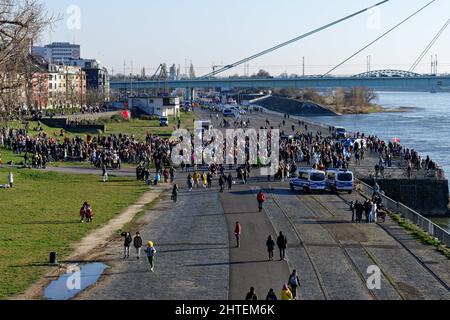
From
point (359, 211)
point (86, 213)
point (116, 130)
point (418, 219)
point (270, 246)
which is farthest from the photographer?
point (116, 130)

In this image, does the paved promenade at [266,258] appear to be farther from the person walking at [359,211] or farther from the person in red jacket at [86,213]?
the person in red jacket at [86,213]

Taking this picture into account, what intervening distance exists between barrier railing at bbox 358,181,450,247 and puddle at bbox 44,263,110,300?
12.4 m

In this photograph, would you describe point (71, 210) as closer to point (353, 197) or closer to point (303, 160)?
point (353, 197)

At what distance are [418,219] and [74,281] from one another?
15727 millimetres

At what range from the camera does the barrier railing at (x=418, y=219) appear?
27125mm

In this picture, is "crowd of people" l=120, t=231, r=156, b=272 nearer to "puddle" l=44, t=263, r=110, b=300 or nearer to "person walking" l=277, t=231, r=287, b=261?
"puddle" l=44, t=263, r=110, b=300

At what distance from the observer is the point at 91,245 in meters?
25.4

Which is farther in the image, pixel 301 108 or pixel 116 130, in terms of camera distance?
pixel 301 108

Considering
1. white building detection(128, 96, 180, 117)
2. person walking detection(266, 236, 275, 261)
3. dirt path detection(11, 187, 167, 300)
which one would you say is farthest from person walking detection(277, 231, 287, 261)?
white building detection(128, 96, 180, 117)

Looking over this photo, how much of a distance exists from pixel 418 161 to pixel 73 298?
34.2m

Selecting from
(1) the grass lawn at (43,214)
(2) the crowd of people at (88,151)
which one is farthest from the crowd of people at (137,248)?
(2) the crowd of people at (88,151)

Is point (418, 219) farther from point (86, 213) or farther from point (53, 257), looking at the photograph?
point (53, 257)

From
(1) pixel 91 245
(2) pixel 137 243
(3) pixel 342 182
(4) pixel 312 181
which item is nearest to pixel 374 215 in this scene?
(3) pixel 342 182

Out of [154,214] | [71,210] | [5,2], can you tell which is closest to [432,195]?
[154,214]
